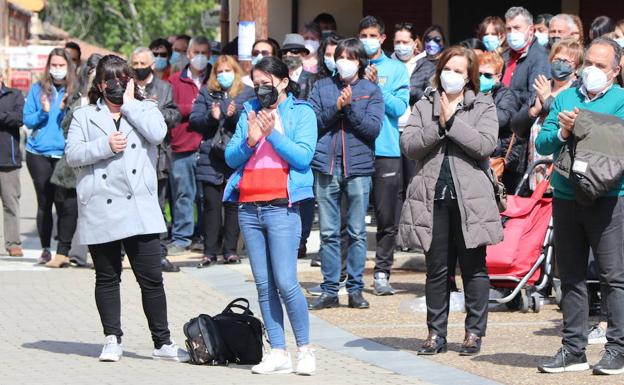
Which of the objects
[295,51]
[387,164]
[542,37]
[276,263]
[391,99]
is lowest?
[276,263]

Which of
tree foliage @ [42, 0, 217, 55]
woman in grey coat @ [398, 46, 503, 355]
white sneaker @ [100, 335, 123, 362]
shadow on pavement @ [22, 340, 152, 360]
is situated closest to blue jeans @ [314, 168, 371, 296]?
woman in grey coat @ [398, 46, 503, 355]

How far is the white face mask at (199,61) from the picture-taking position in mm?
15383

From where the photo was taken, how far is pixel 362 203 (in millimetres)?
11445

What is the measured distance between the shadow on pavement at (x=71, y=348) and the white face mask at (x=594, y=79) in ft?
10.6

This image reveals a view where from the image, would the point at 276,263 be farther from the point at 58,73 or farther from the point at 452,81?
the point at 58,73

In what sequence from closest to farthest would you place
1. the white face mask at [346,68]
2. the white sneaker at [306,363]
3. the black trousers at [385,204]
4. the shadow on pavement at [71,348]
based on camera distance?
the white sneaker at [306,363] < the shadow on pavement at [71,348] < the white face mask at [346,68] < the black trousers at [385,204]

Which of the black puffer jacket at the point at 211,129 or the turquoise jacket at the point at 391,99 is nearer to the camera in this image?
the turquoise jacket at the point at 391,99

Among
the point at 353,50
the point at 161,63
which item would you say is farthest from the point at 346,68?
the point at 161,63

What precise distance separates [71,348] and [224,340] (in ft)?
3.99

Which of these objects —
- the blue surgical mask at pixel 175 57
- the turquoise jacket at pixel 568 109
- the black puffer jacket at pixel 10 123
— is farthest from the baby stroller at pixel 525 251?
the blue surgical mask at pixel 175 57

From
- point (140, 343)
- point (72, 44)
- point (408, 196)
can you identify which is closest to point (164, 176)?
point (72, 44)

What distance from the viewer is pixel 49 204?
14.6m

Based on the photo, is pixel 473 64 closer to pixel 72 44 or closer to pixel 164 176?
pixel 164 176

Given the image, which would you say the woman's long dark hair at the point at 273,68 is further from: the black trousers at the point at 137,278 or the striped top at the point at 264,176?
the black trousers at the point at 137,278
